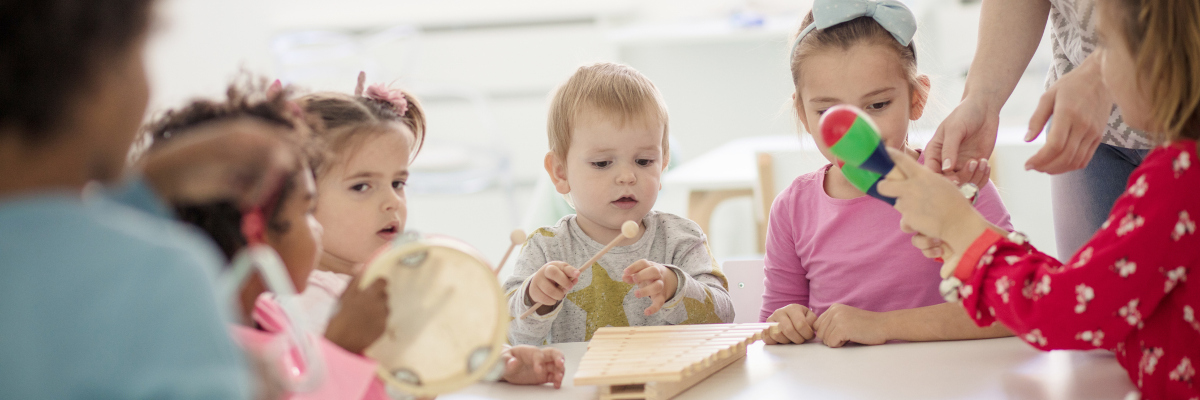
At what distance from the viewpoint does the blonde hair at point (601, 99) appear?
56.9 inches

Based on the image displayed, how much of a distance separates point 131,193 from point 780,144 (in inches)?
99.5

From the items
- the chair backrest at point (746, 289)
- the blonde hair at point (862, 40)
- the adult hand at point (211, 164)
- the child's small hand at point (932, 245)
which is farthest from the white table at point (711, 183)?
the adult hand at point (211, 164)

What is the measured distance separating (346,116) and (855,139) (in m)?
0.76

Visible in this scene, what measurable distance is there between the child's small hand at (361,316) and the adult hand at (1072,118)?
74 cm

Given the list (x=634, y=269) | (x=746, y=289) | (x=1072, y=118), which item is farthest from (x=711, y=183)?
(x=1072, y=118)

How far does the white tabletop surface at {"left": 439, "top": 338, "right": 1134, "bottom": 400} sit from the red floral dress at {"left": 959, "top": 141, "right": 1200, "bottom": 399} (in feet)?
0.30

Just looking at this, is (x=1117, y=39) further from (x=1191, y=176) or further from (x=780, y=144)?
(x=780, y=144)

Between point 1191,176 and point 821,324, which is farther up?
point 1191,176

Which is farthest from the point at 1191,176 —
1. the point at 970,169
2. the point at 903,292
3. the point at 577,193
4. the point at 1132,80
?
the point at 577,193

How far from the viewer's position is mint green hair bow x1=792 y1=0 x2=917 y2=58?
4.46 ft

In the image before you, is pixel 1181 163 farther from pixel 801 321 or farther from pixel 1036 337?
pixel 801 321

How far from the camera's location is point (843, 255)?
4.75 ft

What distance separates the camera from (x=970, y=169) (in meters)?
1.15

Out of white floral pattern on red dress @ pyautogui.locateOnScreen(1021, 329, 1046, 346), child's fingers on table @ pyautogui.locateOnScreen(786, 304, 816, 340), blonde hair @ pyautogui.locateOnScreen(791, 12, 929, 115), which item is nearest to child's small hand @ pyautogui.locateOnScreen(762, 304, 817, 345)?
child's fingers on table @ pyautogui.locateOnScreen(786, 304, 816, 340)
